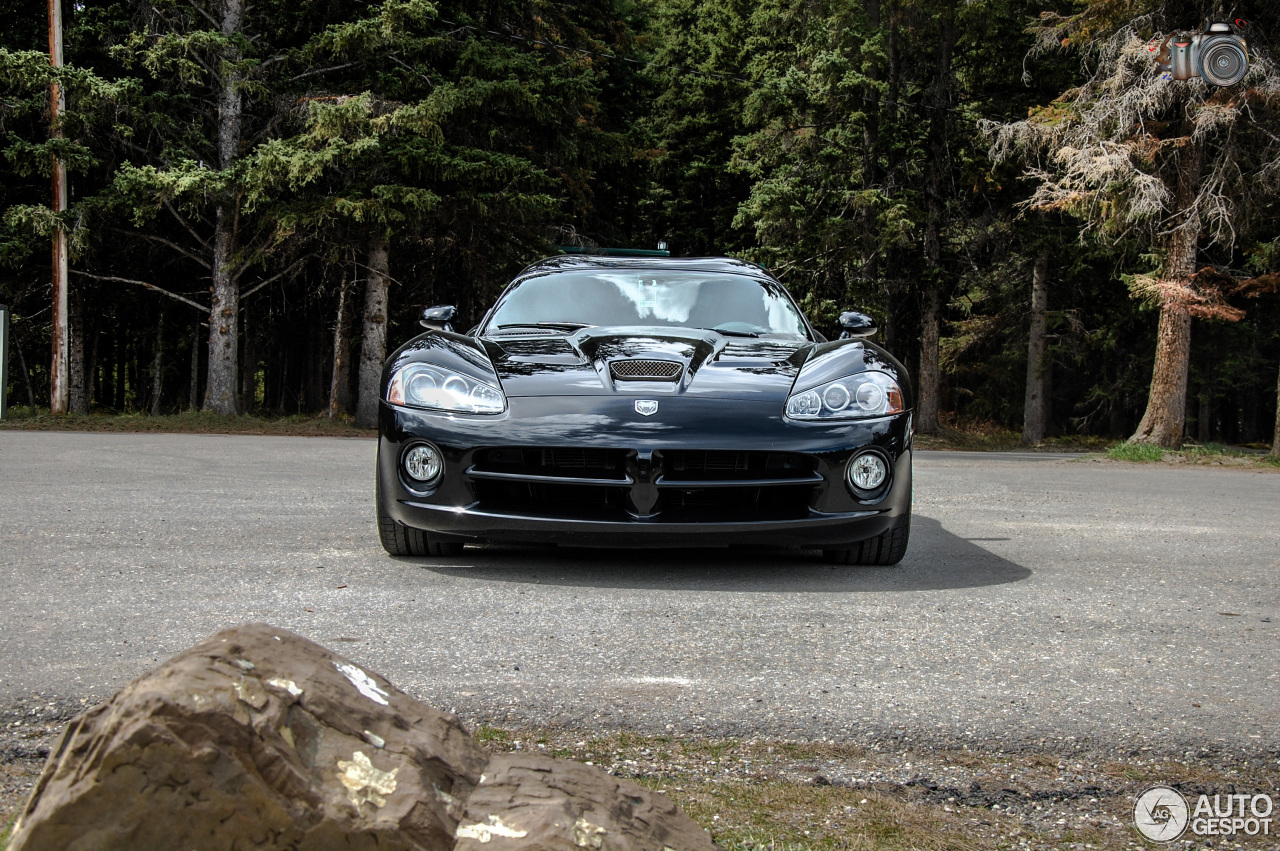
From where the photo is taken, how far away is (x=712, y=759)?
2.46m

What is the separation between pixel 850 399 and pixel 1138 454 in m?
12.8

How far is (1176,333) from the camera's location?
60.4 ft

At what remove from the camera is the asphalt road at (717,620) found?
2877 millimetres

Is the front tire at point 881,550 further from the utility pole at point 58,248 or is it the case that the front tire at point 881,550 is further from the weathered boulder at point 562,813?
the utility pole at point 58,248

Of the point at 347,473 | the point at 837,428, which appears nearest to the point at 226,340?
the point at 347,473

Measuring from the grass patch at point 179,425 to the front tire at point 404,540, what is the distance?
46.9ft

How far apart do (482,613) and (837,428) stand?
1.71 metres

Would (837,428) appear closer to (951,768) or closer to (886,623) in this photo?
(886,623)

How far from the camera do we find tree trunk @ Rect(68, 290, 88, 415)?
25.0m

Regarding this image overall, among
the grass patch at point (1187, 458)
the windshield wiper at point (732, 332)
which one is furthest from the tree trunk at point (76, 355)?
the windshield wiper at point (732, 332)

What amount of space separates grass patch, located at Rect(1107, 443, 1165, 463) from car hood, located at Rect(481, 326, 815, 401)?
11953 millimetres

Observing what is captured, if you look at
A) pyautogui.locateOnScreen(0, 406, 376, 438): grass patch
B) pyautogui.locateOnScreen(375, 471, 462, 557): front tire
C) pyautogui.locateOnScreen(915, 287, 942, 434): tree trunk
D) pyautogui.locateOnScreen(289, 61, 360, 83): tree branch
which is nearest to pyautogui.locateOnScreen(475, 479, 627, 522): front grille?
pyautogui.locateOnScreen(375, 471, 462, 557): front tire

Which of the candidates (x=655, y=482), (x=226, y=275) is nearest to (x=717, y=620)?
(x=655, y=482)

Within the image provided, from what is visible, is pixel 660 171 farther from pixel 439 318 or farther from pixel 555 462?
pixel 555 462
